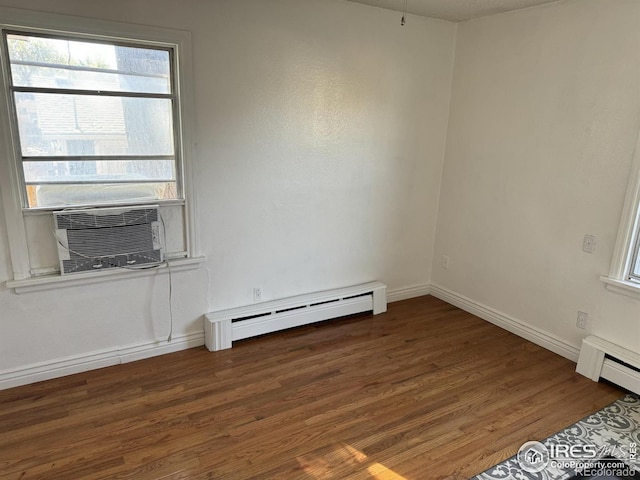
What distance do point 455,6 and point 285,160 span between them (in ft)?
5.66

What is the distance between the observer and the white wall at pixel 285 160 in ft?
8.96

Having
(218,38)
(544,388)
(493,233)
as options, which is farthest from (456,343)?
(218,38)

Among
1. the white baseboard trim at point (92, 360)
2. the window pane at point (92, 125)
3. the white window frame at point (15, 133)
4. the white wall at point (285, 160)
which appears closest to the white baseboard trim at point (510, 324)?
the white wall at point (285, 160)

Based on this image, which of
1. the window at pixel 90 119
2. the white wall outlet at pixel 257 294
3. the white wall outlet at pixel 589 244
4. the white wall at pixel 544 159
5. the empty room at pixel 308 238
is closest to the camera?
the empty room at pixel 308 238

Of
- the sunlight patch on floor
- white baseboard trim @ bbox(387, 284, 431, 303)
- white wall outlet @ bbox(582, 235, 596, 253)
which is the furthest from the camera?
white baseboard trim @ bbox(387, 284, 431, 303)

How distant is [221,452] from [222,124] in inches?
79.3

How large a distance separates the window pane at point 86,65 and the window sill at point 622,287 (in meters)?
3.13

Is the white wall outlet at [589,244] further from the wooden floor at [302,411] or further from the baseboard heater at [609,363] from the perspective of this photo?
the wooden floor at [302,411]

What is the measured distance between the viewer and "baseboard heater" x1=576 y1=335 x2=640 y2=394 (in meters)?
2.69

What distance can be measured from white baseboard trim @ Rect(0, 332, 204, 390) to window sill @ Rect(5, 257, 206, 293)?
1.63 feet

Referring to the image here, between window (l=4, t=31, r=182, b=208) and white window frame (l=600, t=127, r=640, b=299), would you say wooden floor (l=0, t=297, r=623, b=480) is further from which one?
window (l=4, t=31, r=182, b=208)

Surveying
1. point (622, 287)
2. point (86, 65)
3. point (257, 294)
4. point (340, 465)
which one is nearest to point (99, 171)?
point (86, 65)
